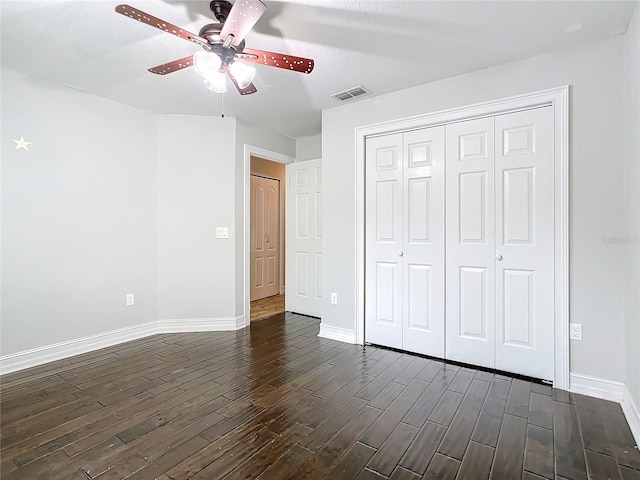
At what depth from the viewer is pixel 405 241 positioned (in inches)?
122

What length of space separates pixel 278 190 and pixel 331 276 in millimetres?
2903

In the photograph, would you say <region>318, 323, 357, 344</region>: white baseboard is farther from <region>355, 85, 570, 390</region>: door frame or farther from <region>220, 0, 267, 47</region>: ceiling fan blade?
<region>220, 0, 267, 47</region>: ceiling fan blade

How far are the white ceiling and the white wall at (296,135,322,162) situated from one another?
1.47 m

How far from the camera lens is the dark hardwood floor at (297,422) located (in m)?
1.58

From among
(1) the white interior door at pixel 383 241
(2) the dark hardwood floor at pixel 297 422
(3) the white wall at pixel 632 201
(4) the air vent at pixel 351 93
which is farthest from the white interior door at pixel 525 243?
(4) the air vent at pixel 351 93

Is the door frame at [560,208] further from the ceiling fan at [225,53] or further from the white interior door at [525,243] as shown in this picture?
the ceiling fan at [225,53]

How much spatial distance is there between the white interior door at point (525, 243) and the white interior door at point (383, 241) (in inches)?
33.8

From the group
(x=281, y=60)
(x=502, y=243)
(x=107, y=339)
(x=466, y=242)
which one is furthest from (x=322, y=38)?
(x=107, y=339)

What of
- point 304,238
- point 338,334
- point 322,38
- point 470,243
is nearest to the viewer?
point 322,38

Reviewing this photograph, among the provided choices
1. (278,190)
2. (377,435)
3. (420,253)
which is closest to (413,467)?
(377,435)

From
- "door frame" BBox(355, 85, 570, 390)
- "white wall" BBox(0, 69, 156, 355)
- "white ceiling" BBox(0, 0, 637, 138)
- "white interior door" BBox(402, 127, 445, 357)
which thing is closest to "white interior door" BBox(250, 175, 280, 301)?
"white wall" BBox(0, 69, 156, 355)

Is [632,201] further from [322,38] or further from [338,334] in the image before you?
[338,334]

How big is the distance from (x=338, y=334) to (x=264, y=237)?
8.95ft

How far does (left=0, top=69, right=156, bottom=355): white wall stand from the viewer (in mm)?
2676
